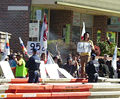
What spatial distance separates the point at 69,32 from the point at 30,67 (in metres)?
13.5

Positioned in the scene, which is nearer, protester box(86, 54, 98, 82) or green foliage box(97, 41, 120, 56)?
protester box(86, 54, 98, 82)

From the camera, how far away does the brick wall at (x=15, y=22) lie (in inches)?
814

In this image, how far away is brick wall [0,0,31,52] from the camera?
2069 cm

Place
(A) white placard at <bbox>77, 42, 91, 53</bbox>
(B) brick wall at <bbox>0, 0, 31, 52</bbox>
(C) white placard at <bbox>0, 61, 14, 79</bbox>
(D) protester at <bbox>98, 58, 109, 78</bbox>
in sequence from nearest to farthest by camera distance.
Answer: (C) white placard at <bbox>0, 61, 14, 79</bbox>, (A) white placard at <bbox>77, 42, 91, 53</bbox>, (D) protester at <bbox>98, 58, 109, 78</bbox>, (B) brick wall at <bbox>0, 0, 31, 52</bbox>

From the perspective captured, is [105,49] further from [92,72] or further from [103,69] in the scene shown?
[92,72]

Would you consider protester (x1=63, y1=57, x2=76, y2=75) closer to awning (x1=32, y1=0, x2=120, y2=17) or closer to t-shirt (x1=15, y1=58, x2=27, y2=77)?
t-shirt (x1=15, y1=58, x2=27, y2=77)

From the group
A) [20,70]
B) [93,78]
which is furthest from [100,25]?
[93,78]

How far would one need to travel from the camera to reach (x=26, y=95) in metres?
7.73

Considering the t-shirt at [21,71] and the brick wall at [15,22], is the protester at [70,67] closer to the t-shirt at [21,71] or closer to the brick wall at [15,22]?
the t-shirt at [21,71]

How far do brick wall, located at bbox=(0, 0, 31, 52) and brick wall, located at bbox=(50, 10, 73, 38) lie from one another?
244 centimetres

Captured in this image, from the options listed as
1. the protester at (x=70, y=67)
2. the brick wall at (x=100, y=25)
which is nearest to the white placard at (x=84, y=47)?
the protester at (x=70, y=67)

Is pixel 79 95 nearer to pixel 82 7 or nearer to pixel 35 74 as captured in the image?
pixel 35 74

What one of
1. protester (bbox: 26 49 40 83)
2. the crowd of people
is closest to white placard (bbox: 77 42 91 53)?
the crowd of people

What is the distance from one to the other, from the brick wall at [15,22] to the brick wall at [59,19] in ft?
8.01
